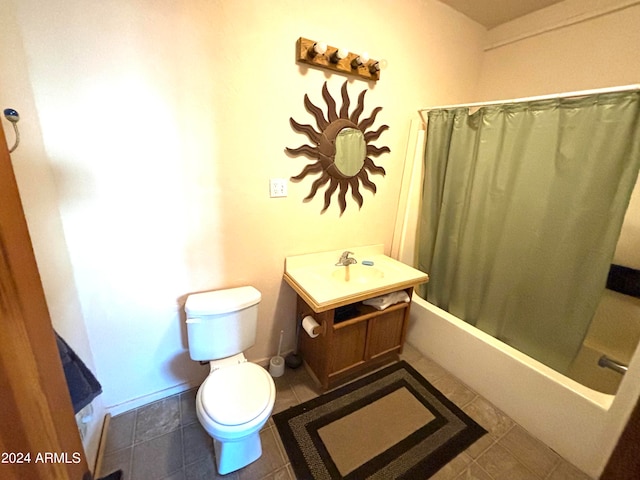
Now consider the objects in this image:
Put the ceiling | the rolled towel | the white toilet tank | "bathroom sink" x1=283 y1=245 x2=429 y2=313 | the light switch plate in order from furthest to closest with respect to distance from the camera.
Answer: the ceiling < the rolled towel < the light switch plate < "bathroom sink" x1=283 y1=245 x2=429 y2=313 < the white toilet tank

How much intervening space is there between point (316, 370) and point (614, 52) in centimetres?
274

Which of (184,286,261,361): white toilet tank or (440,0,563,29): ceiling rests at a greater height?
(440,0,563,29): ceiling

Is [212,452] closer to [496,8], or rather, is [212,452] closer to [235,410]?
[235,410]

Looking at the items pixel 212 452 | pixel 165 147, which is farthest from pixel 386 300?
pixel 165 147

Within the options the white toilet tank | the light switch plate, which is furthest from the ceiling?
the white toilet tank

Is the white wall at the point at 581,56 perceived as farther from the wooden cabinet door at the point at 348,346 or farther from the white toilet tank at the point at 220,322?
the white toilet tank at the point at 220,322

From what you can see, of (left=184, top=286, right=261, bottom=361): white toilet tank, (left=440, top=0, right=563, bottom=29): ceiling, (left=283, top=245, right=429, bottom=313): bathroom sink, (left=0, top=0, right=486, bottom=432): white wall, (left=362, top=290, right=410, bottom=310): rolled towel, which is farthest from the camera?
(left=440, top=0, right=563, bottom=29): ceiling

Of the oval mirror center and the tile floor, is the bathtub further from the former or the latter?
the oval mirror center

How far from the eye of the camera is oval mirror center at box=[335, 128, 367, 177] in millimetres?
1724

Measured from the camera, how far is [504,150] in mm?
1612

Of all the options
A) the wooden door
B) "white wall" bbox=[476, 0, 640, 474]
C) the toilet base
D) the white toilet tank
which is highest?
"white wall" bbox=[476, 0, 640, 474]

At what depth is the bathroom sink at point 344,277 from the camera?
1.48 m

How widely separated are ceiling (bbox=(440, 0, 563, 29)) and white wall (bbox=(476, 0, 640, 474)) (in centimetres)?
6

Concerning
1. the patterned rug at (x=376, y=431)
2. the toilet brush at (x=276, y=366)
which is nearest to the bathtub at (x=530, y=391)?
the patterned rug at (x=376, y=431)
